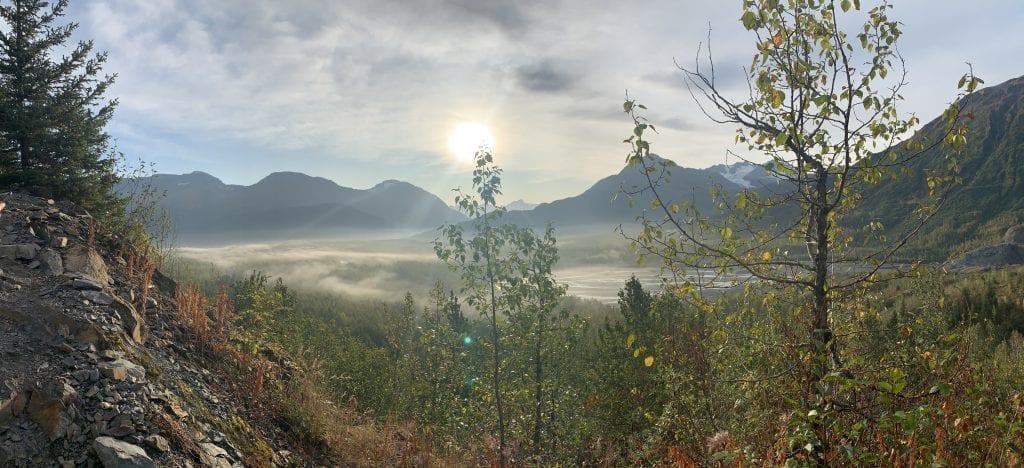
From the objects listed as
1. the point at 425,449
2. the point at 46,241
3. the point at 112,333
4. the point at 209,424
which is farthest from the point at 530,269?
the point at 46,241

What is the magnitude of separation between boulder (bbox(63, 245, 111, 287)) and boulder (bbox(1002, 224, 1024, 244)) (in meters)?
262

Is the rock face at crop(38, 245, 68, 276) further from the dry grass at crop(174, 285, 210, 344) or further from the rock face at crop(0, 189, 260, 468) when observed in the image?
the dry grass at crop(174, 285, 210, 344)

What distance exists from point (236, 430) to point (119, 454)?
269 cm

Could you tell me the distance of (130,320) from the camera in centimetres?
870

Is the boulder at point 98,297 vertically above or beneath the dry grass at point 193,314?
above

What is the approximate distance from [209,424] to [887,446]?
914 cm

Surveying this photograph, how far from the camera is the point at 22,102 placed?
13.0m

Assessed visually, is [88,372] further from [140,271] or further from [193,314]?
[140,271]

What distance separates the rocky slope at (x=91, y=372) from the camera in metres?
5.99

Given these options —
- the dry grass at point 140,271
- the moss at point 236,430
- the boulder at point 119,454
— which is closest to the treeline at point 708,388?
the dry grass at point 140,271

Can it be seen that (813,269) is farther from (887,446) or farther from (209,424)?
(209,424)

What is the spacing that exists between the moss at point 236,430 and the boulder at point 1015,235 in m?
260

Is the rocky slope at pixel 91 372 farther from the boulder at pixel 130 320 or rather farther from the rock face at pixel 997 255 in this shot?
the rock face at pixel 997 255

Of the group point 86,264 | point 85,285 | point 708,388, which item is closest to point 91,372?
point 85,285
